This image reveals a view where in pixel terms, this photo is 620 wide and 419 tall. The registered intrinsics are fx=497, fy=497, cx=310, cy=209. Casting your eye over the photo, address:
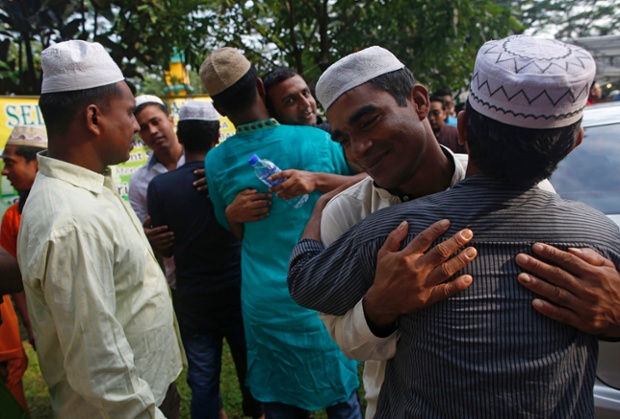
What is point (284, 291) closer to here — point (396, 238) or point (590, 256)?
point (396, 238)

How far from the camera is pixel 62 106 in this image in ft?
5.51

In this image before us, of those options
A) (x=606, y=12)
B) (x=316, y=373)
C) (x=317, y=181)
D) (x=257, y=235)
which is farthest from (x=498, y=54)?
(x=606, y=12)

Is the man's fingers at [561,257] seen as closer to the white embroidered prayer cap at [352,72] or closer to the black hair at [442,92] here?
the white embroidered prayer cap at [352,72]

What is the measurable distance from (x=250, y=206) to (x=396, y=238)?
1297mm

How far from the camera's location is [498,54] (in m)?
0.99

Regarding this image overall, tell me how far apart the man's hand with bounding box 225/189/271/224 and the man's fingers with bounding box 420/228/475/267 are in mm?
1348

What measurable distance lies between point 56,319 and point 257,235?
104 cm

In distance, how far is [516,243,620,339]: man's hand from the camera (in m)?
0.98

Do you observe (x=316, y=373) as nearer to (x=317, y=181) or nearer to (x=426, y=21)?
(x=317, y=181)

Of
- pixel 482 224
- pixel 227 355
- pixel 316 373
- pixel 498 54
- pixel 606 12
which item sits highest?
pixel 498 54

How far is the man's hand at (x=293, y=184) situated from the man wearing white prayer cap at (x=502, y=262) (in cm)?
108

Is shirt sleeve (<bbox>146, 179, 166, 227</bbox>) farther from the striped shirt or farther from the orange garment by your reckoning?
the striped shirt

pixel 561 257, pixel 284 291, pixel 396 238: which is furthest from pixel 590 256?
pixel 284 291

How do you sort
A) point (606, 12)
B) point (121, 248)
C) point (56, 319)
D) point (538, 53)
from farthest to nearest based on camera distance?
point (606, 12) → point (121, 248) → point (56, 319) → point (538, 53)
